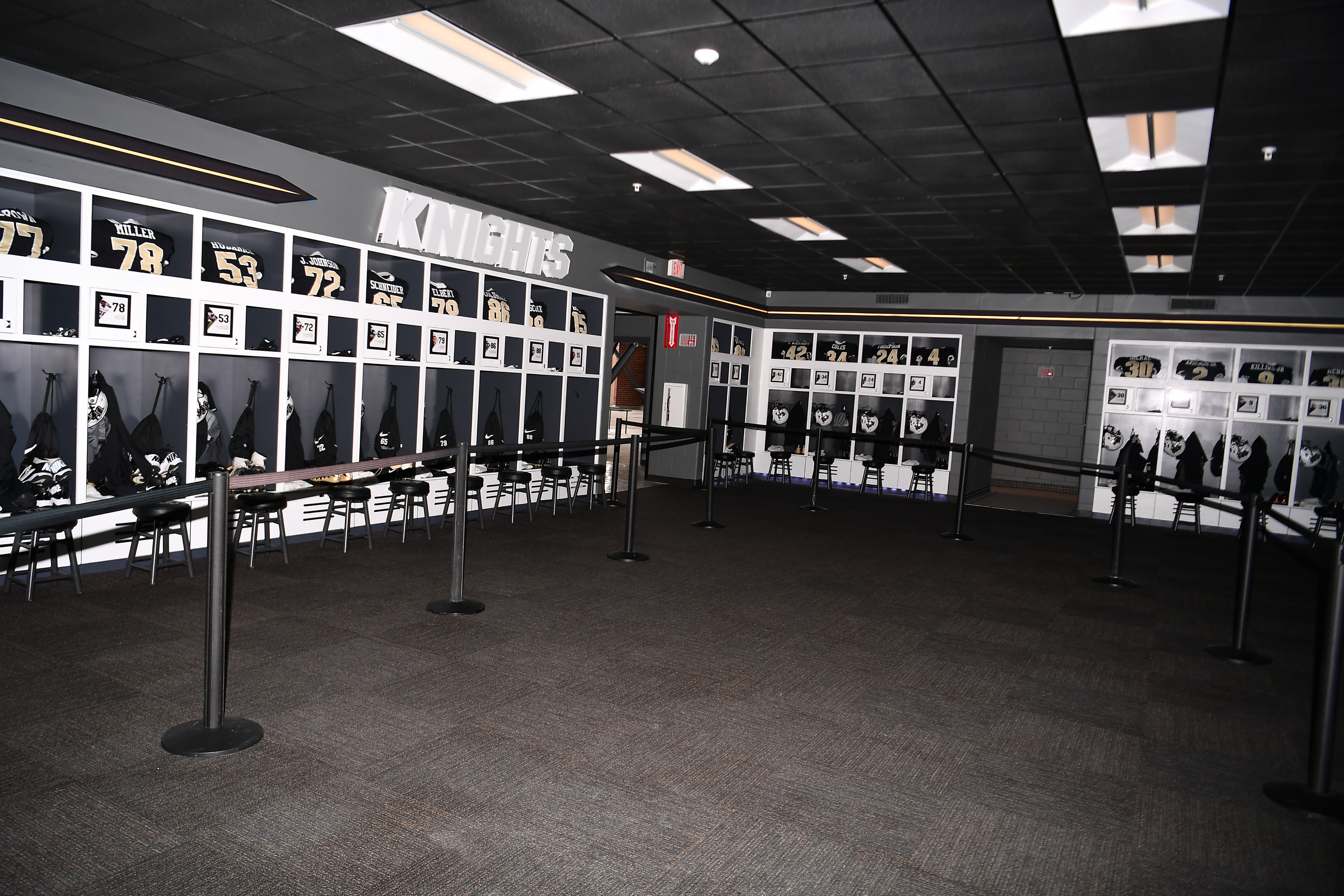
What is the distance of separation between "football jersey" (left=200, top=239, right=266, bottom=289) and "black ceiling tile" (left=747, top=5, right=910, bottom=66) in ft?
13.5

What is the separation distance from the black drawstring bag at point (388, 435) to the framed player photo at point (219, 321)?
5.57 feet

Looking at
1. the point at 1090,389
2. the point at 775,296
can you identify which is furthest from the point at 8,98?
the point at 1090,389

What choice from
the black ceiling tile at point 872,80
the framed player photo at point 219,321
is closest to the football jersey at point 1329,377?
the black ceiling tile at point 872,80

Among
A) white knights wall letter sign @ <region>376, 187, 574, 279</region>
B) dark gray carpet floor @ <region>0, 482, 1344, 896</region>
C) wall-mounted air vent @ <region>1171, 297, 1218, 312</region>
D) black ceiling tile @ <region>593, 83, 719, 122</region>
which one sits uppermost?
black ceiling tile @ <region>593, 83, 719, 122</region>

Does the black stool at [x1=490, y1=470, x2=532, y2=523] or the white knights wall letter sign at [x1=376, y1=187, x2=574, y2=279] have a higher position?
the white knights wall letter sign at [x1=376, y1=187, x2=574, y2=279]

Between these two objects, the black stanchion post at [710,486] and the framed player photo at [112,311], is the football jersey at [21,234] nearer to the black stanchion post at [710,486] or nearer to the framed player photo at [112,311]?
the framed player photo at [112,311]

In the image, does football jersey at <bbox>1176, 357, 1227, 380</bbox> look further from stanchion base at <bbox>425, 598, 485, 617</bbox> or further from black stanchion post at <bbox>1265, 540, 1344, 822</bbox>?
stanchion base at <bbox>425, 598, 485, 617</bbox>

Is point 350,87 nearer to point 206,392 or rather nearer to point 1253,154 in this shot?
point 206,392

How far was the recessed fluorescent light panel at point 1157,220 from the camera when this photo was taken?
21.0 ft

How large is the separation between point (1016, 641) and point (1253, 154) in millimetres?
3144

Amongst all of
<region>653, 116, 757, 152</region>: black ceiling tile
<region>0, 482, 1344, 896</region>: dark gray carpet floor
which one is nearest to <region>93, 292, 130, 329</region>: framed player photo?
<region>0, 482, 1344, 896</region>: dark gray carpet floor

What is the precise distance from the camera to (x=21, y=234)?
4.68 meters

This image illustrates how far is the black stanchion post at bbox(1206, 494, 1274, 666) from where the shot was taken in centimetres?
459

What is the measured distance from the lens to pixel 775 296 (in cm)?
1324
